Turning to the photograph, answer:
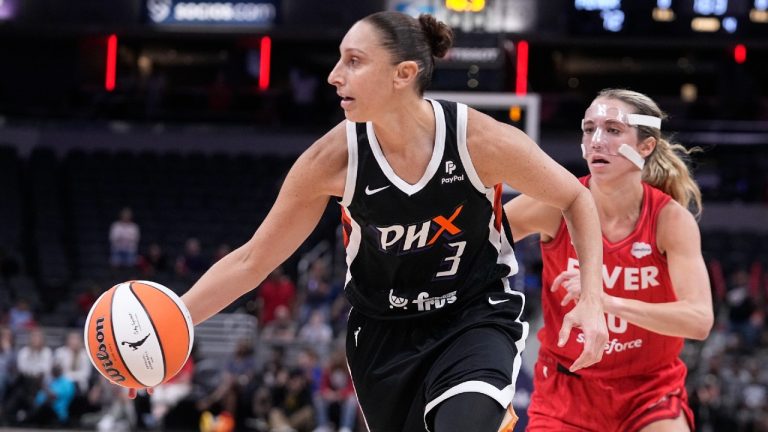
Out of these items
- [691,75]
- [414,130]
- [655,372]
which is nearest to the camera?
[414,130]

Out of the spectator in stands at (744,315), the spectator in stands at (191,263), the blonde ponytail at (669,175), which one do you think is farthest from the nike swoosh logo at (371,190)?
the spectator in stands at (191,263)

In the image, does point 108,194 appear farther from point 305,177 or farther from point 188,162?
point 305,177

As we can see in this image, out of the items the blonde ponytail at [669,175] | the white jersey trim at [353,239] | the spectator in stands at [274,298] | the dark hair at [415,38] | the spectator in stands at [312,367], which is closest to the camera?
the dark hair at [415,38]

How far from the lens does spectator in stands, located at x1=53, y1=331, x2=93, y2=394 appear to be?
40.3ft

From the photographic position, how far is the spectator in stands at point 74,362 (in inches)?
484

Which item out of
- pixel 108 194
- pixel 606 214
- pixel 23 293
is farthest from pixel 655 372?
pixel 108 194

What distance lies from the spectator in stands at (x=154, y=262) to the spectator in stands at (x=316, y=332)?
10.6ft

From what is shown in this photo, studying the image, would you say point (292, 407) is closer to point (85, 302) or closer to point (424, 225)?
point (85, 302)

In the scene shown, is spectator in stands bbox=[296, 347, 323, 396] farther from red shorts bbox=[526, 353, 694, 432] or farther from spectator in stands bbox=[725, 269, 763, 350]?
red shorts bbox=[526, 353, 694, 432]

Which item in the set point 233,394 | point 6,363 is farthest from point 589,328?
point 6,363

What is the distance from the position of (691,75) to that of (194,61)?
34.4 feet

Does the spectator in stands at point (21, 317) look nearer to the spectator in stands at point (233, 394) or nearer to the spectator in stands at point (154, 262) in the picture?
the spectator in stands at point (154, 262)

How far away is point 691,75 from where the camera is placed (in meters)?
22.8

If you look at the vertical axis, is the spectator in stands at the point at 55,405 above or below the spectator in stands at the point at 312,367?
below
